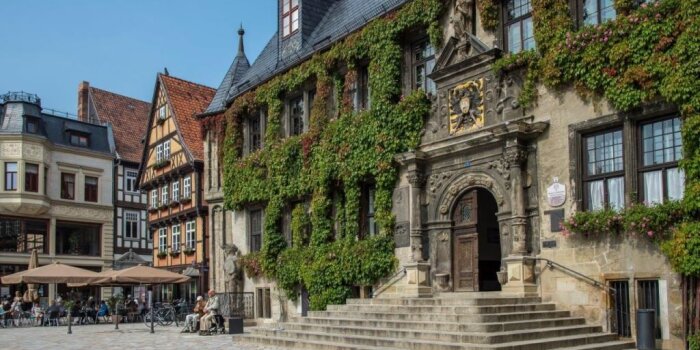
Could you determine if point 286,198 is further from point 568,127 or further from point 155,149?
point 155,149

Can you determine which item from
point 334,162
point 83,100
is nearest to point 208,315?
point 334,162

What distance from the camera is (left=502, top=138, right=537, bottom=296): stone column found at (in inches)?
606

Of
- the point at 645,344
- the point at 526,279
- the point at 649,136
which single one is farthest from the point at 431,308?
the point at 649,136

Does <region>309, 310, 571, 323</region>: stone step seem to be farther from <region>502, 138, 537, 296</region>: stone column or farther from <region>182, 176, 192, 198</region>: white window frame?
<region>182, 176, 192, 198</region>: white window frame

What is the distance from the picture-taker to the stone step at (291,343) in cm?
1487

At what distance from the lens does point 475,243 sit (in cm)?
1717

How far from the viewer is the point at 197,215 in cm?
3544

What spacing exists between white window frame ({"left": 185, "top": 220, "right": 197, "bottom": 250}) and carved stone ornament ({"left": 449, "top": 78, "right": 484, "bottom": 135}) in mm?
20856

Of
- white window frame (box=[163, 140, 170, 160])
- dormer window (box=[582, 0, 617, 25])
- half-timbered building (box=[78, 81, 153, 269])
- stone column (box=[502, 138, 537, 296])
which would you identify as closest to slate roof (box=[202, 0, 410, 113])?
dormer window (box=[582, 0, 617, 25])

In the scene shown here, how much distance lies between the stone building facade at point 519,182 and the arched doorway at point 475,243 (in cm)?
3

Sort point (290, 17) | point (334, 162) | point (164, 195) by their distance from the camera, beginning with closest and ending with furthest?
point (334, 162) → point (290, 17) → point (164, 195)

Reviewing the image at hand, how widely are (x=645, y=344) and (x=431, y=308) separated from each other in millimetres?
3966

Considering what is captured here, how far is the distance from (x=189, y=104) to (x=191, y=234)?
21.7ft

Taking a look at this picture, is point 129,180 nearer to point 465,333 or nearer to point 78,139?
point 78,139
